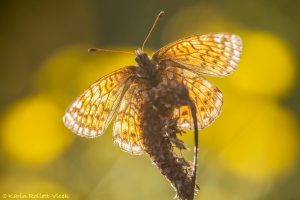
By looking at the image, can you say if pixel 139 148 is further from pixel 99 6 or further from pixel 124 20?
pixel 99 6

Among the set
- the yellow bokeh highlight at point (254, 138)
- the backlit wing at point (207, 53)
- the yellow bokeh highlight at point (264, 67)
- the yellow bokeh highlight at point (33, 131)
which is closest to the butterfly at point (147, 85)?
the backlit wing at point (207, 53)

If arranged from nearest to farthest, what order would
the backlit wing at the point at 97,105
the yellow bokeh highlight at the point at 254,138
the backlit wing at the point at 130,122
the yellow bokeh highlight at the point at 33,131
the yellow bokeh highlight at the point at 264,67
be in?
the backlit wing at the point at 130,122, the backlit wing at the point at 97,105, the yellow bokeh highlight at the point at 254,138, the yellow bokeh highlight at the point at 33,131, the yellow bokeh highlight at the point at 264,67

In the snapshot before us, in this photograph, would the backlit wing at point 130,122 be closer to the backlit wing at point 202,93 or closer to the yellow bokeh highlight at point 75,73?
the backlit wing at point 202,93

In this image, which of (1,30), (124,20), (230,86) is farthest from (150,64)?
(1,30)

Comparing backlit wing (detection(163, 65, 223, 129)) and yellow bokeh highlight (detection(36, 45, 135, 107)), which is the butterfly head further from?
yellow bokeh highlight (detection(36, 45, 135, 107))

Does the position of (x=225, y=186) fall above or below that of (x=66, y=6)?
below

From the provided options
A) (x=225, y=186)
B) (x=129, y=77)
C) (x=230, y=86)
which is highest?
(x=129, y=77)

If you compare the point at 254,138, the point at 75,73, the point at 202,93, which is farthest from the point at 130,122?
the point at 75,73
